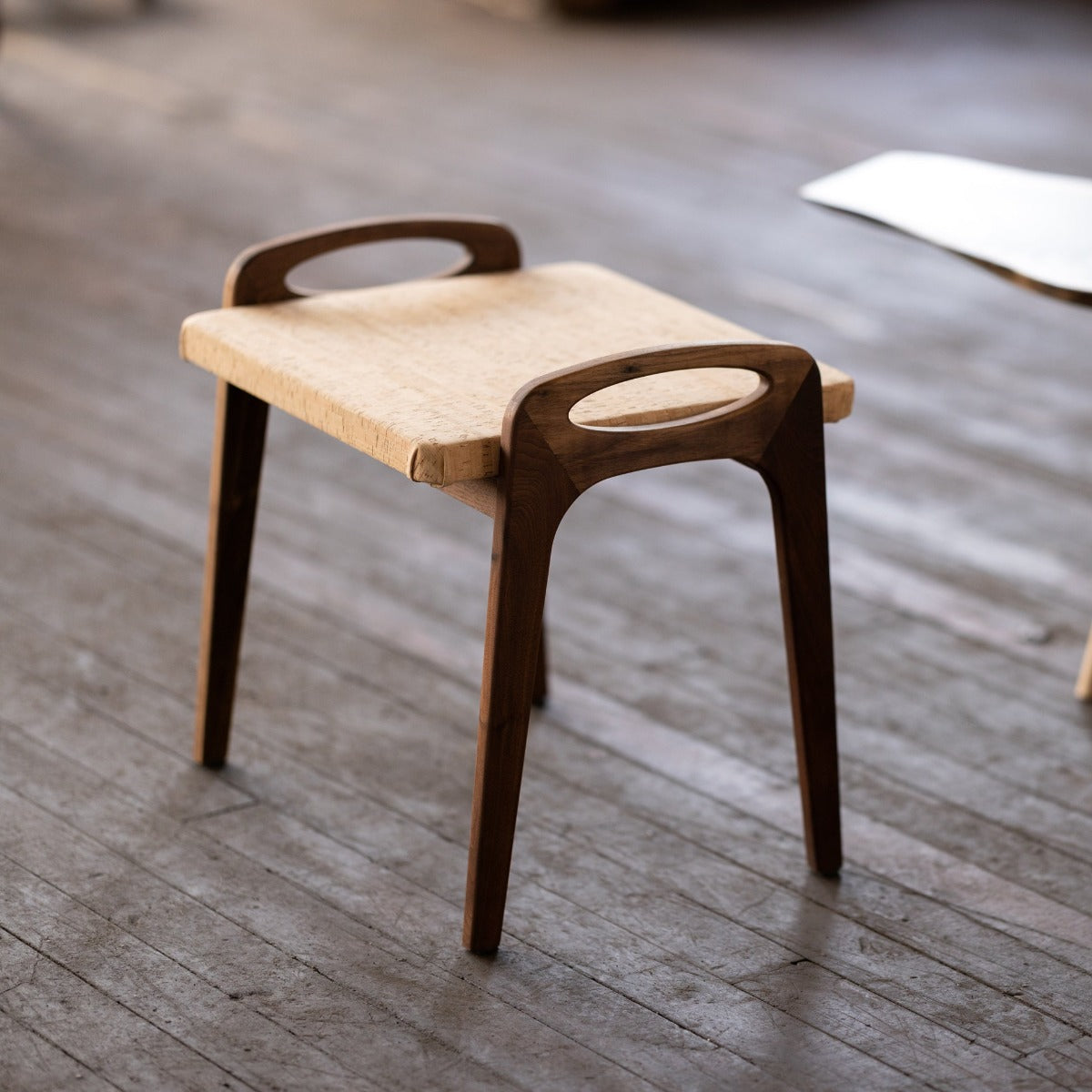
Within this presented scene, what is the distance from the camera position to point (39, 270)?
325 cm

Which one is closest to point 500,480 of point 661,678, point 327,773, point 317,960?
point 317,960

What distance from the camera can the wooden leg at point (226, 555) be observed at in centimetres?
159

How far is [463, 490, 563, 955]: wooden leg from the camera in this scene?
1309 millimetres

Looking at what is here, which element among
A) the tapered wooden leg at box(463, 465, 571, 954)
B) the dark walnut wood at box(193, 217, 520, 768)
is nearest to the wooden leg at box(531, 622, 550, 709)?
the dark walnut wood at box(193, 217, 520, 768)

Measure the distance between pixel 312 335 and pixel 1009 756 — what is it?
2.87ft

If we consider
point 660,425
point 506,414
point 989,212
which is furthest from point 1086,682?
point 506,414

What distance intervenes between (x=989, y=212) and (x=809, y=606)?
1.60ft

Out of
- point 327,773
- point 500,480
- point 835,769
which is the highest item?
point 500,480

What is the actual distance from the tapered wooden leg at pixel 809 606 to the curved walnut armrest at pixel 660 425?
0.02m

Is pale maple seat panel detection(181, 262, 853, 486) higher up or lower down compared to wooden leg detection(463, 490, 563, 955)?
higher up

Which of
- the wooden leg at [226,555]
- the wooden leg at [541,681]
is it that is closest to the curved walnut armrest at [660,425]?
the wooden leg at [226,555]

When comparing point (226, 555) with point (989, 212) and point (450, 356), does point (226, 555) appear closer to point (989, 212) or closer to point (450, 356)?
point (450, 356)

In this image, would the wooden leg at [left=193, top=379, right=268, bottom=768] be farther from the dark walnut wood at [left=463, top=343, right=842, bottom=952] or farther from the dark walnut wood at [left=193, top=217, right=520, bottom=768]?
the dark walnut wood at [left=463, top=343, right=842, bottom=952]

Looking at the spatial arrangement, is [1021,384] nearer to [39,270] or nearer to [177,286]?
[177,286]
